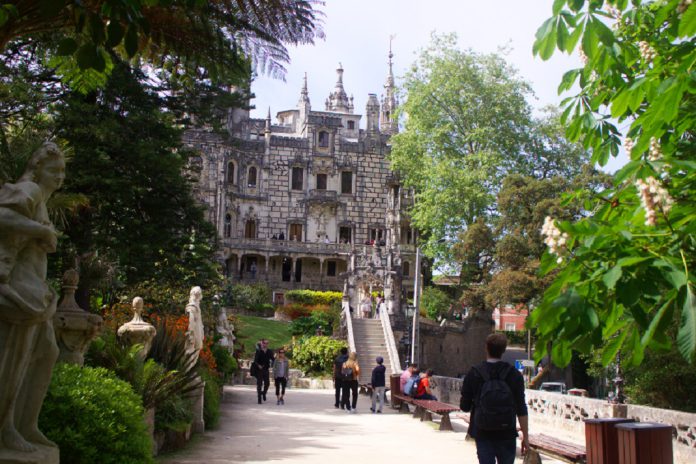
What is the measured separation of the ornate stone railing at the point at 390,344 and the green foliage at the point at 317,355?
171cm

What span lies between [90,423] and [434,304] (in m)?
39.4

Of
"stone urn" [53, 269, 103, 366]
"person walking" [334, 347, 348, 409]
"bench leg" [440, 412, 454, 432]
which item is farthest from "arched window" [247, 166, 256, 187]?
"stone urn" [53, 269, 103, 366]

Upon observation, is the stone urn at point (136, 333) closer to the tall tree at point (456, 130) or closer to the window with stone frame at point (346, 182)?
the tall tree at point (456, 130)

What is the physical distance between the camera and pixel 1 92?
42.7ft

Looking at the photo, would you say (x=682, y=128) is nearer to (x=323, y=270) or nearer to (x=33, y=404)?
(x=33, y=404)

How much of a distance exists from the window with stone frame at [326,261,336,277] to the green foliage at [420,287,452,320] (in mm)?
9385

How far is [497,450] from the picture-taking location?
6352 mm

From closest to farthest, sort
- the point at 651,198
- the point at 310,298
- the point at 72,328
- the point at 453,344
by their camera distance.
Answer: the point at 651,198 < the point at 72,328 < the point at 453,344 < the point at 310,298

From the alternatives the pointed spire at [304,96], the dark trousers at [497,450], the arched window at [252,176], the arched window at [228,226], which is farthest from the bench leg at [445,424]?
the pointed spire at [304,96]

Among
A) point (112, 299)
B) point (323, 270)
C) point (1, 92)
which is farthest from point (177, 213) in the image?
point (323, 270)

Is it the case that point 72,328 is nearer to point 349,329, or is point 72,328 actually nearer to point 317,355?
point 317,355

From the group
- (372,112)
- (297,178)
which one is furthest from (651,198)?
(372,112)

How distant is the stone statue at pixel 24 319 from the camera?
4781 millimetres

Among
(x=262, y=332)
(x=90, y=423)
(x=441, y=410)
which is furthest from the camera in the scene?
(x=262, y=332)
